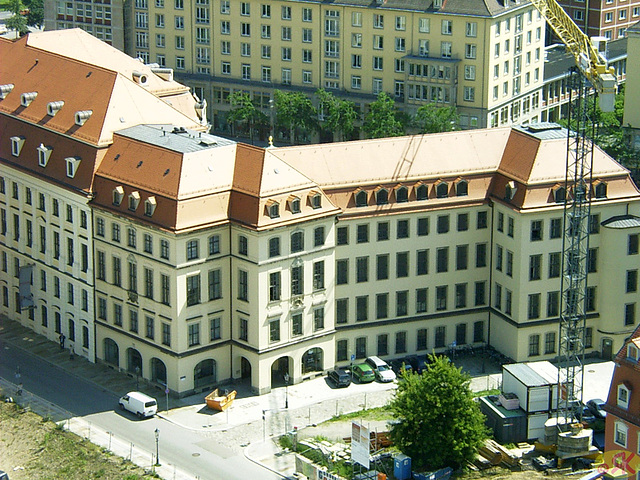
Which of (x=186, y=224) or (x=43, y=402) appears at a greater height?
(x=186, y=224)

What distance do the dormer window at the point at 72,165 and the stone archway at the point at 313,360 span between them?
31.9m

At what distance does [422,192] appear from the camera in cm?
18438

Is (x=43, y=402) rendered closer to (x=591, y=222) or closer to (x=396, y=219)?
(x=396, y=219)

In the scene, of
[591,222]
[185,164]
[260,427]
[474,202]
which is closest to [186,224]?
[185,164]

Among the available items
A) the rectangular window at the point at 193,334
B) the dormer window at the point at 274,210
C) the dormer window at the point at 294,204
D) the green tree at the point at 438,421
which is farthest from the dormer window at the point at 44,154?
the green tree at the point at 438,421

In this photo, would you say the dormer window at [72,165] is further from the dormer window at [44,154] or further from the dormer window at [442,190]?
the dormer window at [442,190]

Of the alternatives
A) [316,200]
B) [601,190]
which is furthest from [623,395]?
[316,200]

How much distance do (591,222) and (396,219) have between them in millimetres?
21309

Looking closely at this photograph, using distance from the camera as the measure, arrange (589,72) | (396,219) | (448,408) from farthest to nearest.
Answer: (396,219) < (589,72) < (448,408)

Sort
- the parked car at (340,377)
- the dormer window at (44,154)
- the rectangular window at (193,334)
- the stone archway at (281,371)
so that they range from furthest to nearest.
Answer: the dormer window at (44,154) → the stone archway at (281,371) → the parked car at (340,377) → the rectangular window at (193,334)

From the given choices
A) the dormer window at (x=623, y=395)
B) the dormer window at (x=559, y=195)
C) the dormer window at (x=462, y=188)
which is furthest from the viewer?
the dormer window at (x=462, y=188)

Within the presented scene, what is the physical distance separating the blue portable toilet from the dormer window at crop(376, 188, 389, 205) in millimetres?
33009

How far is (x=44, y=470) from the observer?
538ft

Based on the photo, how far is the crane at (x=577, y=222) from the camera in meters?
166
